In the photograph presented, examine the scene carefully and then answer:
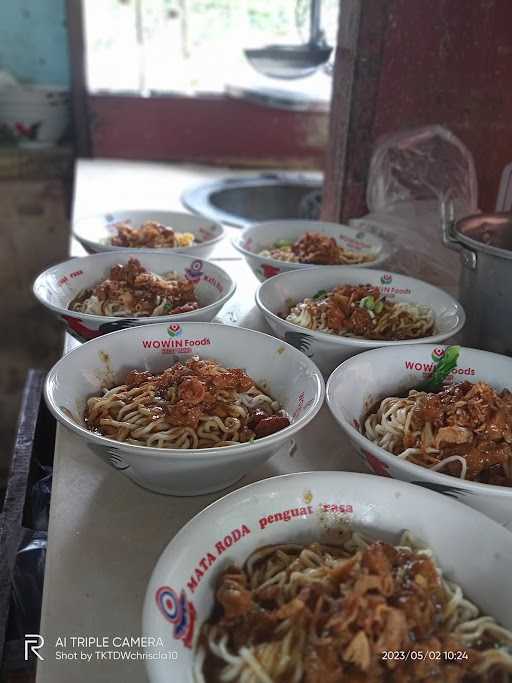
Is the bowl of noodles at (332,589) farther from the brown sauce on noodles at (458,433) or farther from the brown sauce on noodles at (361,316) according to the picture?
the brown sauce on noodles at (361,316)

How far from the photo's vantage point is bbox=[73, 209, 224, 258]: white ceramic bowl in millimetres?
2043

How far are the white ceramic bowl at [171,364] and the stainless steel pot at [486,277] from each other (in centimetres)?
57

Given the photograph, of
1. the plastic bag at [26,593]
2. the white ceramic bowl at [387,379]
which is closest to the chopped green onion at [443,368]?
the white ceramic bowl at [387,379]

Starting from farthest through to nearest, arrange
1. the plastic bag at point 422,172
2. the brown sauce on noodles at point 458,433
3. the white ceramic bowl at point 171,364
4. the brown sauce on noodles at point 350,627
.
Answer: the plastic bag at point 422,172
the brown sauce on noodles at point 458,433
the white ceramic bowl at point 171,364
the brown sauce on noodles at point 350,627

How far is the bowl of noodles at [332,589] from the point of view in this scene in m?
0.79

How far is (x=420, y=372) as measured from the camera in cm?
140

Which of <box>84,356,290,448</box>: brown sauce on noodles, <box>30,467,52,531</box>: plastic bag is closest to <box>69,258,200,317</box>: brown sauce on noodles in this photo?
<box>84,356,290,448</box>: brown sauce on noodles

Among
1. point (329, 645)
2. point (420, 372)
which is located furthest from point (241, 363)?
point (329, 645)

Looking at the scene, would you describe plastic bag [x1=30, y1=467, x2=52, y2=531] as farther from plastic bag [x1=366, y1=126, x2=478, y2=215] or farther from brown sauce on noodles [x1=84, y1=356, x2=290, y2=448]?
plastic bag [x1=366, y1=126, x2=478, y2=215]

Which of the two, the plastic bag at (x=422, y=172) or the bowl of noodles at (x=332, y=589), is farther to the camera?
the plastic bag at (x=422, y=172)

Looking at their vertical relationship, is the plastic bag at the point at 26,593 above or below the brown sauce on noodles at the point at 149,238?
below

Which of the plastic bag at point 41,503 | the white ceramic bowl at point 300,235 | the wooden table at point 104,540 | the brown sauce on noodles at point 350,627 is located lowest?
the plastic bag at point 41,503

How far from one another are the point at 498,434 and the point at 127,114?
3327mm

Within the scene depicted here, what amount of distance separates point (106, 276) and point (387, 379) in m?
0.97
